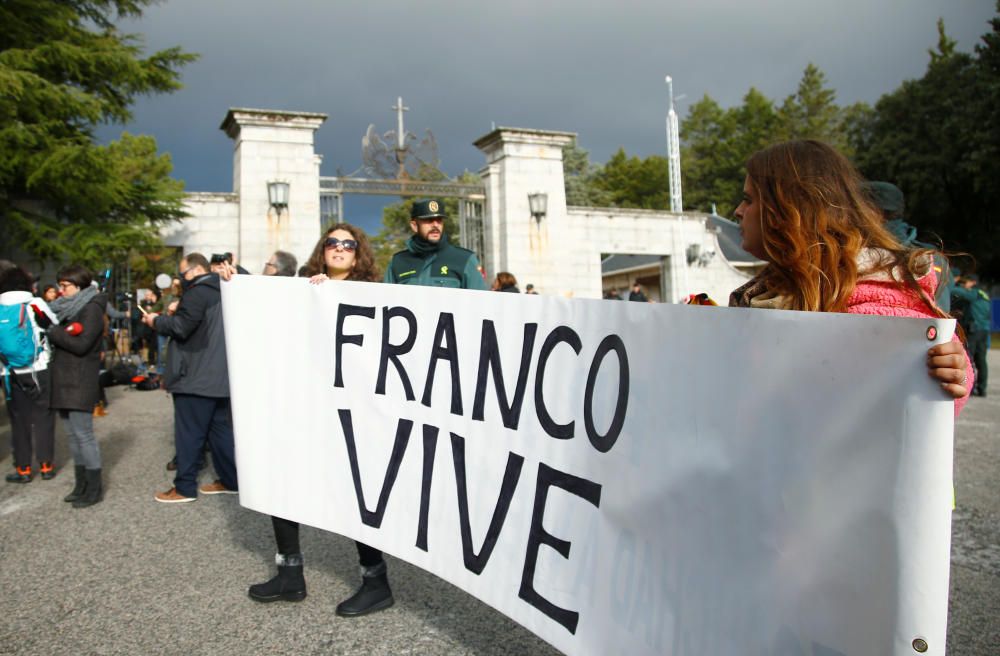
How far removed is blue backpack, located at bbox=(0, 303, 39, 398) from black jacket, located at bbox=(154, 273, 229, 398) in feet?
6.15

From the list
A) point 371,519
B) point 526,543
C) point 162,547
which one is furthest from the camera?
point 162,547

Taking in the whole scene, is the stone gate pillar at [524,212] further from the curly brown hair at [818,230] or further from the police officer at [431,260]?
the curly brown hair at [818,230]

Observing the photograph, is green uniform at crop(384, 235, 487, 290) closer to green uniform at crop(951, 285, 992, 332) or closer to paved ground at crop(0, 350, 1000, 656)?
paved ground at crop(0, 350, 1000, 656)

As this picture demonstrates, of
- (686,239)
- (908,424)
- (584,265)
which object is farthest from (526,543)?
(686,239)

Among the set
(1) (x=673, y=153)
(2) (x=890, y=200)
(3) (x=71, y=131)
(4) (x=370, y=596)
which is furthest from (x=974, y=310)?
(1) (x=673, y=153)

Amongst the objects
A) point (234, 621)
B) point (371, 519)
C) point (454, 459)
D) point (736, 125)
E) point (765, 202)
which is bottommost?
point (234, 621)

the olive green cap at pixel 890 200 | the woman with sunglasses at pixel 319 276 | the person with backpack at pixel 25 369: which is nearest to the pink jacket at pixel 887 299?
the olive green cap at pixel 890 200

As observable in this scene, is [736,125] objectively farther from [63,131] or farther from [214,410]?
[214,410]

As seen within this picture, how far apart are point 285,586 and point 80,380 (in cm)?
317

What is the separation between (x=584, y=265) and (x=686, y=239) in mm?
3597

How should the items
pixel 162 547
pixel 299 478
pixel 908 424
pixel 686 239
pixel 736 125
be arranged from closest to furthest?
pixel 908 424 → pixel 299 478 → pixel 162 547 → pixel 686 239 → pixel 736 125

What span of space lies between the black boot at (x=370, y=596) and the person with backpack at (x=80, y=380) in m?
3.34

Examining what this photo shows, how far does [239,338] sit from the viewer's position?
353 centimetres

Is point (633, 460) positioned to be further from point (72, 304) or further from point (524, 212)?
point (524, 212)
